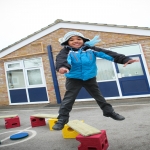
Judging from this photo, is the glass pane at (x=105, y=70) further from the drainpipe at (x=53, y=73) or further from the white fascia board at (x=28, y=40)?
the white fascia board at (x=28, y=40)

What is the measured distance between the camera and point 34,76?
470 inches

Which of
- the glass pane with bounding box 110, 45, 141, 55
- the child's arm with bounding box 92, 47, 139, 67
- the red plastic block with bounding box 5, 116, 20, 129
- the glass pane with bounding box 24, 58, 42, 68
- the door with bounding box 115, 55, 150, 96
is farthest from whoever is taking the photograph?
the glass pane with bounding box 24, 58, 42, 68

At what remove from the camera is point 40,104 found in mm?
11516

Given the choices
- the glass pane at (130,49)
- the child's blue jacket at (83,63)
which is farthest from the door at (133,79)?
the child's blue jacket at (83,63)

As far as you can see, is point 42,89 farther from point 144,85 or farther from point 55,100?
point 144,85

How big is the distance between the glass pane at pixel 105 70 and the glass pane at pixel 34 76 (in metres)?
4.12

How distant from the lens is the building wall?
9883 millimetres

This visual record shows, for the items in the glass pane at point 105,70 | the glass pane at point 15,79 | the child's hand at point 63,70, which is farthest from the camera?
the glass pane at point 15,79

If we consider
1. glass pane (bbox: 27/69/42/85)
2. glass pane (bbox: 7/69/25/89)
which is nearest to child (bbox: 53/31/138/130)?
glass pane (bbox: 27/69/42/85)

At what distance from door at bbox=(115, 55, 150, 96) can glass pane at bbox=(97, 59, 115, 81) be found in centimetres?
41

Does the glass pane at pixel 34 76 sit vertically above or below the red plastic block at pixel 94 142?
above

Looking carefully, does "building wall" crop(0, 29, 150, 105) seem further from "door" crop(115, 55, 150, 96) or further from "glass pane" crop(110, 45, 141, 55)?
"door" crop(115, 55, 150, 96)

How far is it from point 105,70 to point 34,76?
16.1ft

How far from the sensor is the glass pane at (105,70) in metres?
10.4
